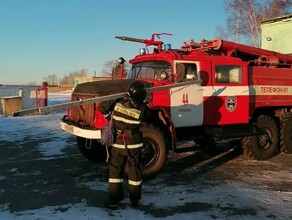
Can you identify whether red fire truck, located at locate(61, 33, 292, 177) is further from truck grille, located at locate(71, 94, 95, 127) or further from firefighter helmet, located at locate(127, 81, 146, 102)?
firefighter helmet, located at locate(127, 81, 146, 102)

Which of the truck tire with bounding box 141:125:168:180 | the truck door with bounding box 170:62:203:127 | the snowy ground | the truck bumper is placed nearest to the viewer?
the snowy ground

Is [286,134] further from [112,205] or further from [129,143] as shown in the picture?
[112,205]

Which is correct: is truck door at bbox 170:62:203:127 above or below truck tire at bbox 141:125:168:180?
above

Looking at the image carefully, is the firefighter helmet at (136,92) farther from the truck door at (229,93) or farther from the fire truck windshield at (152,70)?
the truck door at (229,93)

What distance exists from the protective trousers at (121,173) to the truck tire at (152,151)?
1.37 m

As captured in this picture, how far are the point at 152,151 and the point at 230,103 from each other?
2.43 metres

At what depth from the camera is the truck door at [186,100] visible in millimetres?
7937

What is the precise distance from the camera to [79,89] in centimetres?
819

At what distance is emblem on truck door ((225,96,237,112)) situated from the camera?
881 cm

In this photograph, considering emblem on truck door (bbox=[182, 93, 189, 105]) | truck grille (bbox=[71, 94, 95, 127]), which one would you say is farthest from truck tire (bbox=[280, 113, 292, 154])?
truck grille (bbox=[71, 94, 95, 127])

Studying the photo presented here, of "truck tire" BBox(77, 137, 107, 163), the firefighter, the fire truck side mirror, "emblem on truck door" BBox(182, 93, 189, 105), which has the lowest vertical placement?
"truck tire" BBox(77, 137, 107, 163)

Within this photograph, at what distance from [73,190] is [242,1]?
29111 millimetres

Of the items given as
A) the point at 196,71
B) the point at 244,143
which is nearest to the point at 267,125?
the point at 244,143

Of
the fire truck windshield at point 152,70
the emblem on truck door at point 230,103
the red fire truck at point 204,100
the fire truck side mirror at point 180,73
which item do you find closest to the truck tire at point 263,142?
the red fire truck at point 204,100
